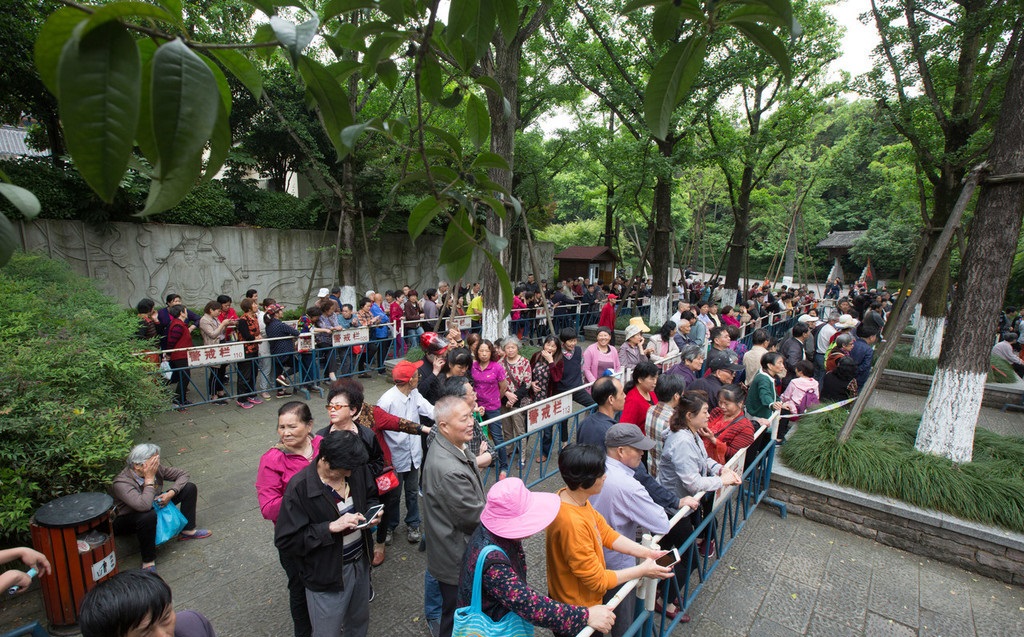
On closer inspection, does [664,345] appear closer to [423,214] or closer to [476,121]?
[476,121]

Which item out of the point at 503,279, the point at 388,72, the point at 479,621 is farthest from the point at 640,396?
the point at 388,72

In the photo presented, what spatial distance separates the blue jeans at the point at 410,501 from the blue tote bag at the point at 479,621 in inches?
97.8

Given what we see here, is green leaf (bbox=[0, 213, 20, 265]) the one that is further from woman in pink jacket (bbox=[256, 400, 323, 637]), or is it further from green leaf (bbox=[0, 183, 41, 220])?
woman in pink jacket (bbox=[256, 400, 323, 637])

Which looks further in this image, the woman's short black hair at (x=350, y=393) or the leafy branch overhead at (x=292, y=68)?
the woman's short black hair at (x=350, y=393)

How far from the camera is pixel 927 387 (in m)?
9.81

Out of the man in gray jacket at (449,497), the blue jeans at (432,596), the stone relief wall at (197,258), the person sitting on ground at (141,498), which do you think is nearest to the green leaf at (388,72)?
the man in gray jacket at (449,497)

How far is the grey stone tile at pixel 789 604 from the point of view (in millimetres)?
3873

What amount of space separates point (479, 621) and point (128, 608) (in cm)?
132

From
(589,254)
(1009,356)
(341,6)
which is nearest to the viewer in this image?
(341,6)

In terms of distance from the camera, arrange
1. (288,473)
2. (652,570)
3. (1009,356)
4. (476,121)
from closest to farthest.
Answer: (476,121)
(652,570)
(288,473)
(1009,356)

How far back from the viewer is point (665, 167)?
38.7 feet

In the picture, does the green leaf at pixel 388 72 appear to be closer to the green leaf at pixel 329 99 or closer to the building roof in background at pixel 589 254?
the green leaf at pixel 329 99

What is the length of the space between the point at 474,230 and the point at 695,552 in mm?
3596

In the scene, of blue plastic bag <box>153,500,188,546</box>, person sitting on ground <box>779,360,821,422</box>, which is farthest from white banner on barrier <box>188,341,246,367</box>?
person sitting on ground <box>779,360,821,422</box>
